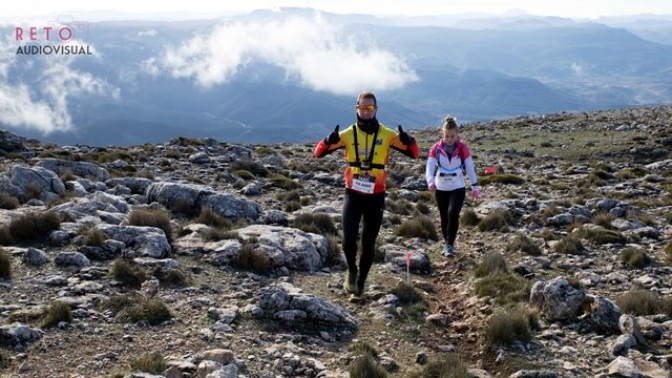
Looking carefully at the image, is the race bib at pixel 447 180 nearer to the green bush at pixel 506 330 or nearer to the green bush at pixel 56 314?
the green bush at pixel 506 330

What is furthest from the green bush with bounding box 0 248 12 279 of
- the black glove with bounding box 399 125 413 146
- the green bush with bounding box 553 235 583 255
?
the green bush with bounding box 553 235 583 255

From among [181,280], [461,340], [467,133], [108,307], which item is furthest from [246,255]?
[467,133]

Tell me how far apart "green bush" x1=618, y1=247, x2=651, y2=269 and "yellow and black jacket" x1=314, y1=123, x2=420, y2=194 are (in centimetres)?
582

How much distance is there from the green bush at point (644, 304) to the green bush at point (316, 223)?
7369 millimetres

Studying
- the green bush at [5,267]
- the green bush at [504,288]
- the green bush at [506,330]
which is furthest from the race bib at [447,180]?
the green bush at [5,267]

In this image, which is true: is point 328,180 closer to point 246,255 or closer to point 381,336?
point 246,255

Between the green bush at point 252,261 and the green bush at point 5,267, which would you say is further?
the green bush at point 252,261

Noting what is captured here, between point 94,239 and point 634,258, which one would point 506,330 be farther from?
point 94,239

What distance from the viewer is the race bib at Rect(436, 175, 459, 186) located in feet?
41.1

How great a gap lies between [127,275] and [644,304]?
843 centimetres

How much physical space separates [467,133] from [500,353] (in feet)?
174

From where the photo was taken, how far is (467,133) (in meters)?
58.5

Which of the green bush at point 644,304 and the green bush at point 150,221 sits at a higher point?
the green bush at point 644,304

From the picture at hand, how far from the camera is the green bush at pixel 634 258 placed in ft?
38.1
